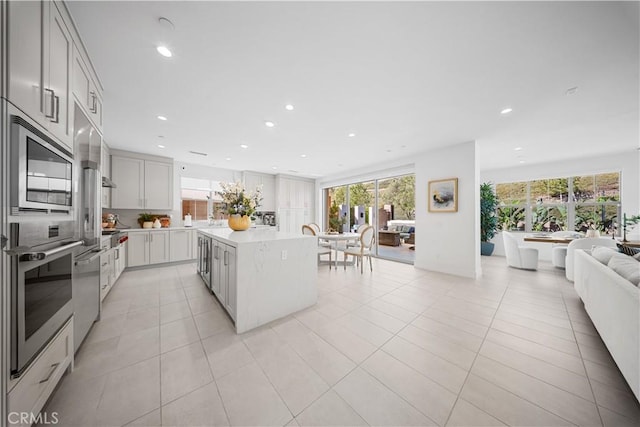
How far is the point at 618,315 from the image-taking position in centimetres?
158

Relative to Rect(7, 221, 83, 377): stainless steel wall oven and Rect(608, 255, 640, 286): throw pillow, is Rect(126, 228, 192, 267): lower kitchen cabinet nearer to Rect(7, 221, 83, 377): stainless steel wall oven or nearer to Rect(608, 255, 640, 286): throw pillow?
Rect(7, 221, 83, 377): stainless steel wall oven

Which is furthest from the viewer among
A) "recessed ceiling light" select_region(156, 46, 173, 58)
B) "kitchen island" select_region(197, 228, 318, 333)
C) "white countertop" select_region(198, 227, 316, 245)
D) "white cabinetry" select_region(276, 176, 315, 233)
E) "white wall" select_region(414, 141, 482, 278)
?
"white cabinetry" select_region(276, 176, 315, 233)

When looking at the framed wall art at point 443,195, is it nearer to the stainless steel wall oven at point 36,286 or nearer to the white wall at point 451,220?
the white wall at point 451,220

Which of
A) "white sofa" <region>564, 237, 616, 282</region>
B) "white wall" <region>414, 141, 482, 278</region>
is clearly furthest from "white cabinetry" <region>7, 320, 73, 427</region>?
"white sofa" <region>564, 237, 616, 282</region>

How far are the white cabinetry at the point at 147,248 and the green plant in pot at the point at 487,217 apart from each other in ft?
27.4

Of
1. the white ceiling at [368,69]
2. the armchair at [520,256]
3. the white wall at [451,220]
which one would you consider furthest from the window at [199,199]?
the armchair at [520,256]

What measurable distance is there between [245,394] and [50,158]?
1.91m

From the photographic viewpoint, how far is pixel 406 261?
17.9 feet

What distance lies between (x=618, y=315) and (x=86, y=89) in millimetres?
4715

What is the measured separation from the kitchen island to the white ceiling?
5.72 ft

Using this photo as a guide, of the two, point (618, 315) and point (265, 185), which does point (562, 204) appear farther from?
point (265, 185)

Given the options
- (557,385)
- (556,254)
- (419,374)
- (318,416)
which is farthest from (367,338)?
(556,254)

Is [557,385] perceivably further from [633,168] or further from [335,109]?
[633,168]

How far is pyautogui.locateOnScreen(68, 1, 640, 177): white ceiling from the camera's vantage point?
1539 mm
